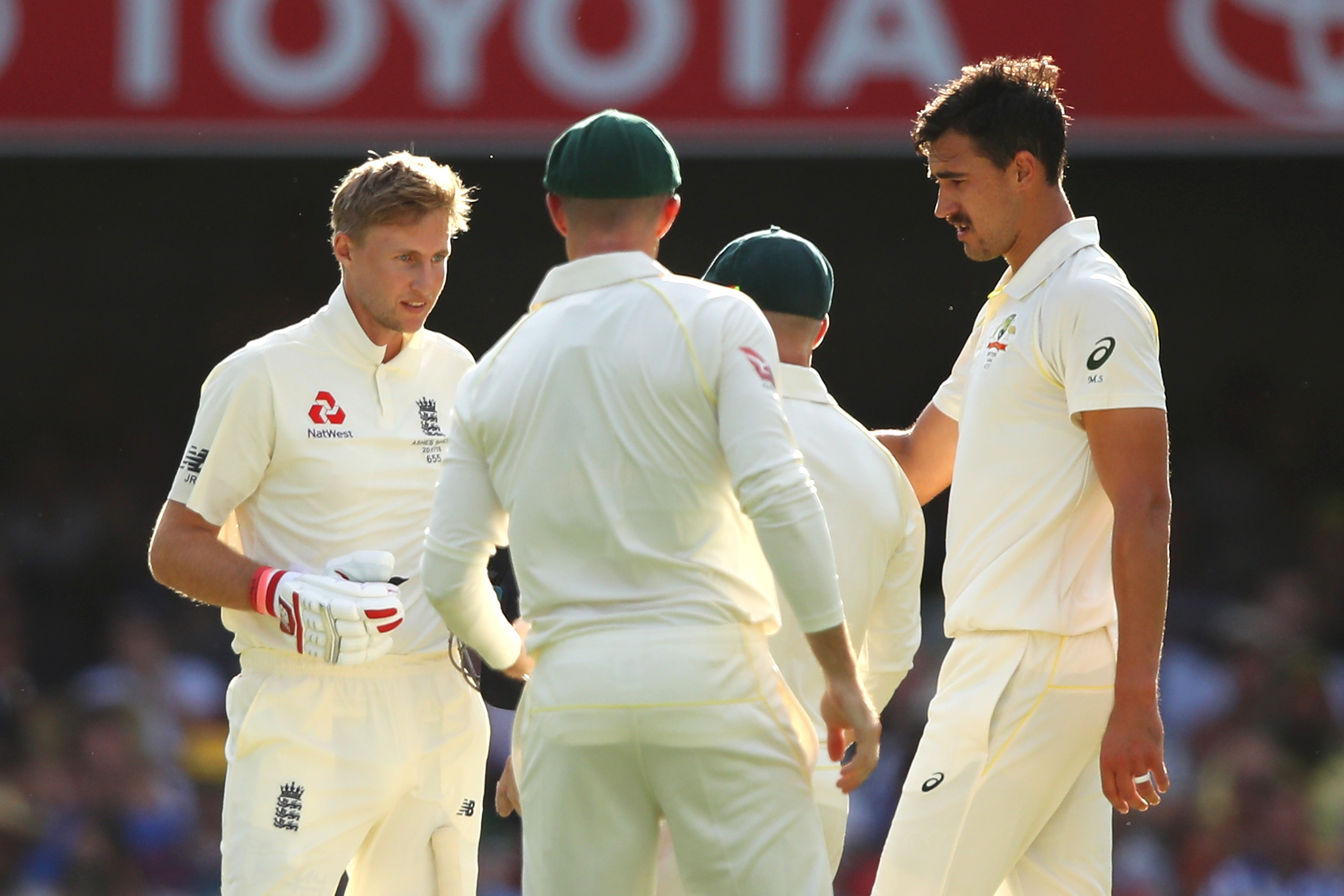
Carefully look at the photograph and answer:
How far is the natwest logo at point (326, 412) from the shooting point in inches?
135

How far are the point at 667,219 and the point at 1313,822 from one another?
547cm

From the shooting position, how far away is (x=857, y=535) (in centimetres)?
313

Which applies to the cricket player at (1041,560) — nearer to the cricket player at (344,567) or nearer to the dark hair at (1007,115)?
the dark hair at (1007,115)

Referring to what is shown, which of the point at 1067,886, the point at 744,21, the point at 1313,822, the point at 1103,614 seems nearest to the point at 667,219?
the point at 1103,614

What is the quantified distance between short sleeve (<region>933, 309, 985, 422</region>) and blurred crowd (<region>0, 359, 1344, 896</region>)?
365 centimetres

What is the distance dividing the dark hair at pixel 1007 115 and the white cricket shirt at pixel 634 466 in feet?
3.11

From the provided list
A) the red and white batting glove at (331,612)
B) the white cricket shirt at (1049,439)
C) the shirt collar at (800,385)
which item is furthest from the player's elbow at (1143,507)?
the red and white batting glove at (331,612)

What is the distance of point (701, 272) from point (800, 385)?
19.1 ft

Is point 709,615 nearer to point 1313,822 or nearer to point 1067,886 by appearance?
point 1067,886

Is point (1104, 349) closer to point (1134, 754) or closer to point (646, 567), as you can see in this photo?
point (1134, 754)

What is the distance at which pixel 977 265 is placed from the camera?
9.13 m

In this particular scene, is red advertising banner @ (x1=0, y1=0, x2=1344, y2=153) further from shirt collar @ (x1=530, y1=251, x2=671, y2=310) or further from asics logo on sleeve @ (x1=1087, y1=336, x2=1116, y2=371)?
shirt collar @ (x1=530, y1=251, x2=671, y2=310)

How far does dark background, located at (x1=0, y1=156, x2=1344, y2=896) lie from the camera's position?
8.42m

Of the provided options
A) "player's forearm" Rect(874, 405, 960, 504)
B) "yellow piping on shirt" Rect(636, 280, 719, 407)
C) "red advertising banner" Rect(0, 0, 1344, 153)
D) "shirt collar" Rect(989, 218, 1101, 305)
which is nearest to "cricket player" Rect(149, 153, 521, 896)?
"yellow piping on shirt" Rect(636, 280, 719, 407)
